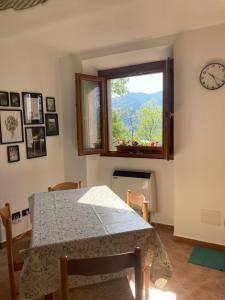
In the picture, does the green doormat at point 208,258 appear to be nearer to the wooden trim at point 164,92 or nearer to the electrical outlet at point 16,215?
the wooden trim at point 164,92

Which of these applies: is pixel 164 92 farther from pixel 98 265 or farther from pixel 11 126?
pixel 98 265

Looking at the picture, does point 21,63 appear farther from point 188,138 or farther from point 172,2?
point 188,138

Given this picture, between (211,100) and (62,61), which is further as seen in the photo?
(62,61)

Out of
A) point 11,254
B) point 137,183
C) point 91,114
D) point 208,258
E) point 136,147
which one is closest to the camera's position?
point 11,254

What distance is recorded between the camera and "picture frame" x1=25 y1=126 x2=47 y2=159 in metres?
3.17

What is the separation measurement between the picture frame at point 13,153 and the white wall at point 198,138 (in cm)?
187

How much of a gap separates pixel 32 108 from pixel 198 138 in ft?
6.63

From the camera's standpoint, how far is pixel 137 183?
11.2 feet

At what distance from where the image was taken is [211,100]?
2.74 meters

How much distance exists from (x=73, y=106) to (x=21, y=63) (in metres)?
0.91

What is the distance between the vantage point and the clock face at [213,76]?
8.71 feet

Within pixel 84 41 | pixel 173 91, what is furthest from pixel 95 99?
pixel 173 91

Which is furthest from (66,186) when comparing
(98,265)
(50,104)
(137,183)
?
(98,265)

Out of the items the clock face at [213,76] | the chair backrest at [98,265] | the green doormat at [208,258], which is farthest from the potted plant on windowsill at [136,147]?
the chair backrest at [98,265]
